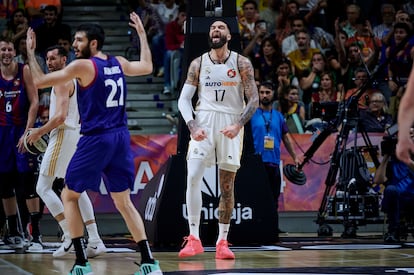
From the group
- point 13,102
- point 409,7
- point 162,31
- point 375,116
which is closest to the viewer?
point 13,102

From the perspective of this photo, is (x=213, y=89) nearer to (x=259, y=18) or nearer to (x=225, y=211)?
(x=225, y=211)

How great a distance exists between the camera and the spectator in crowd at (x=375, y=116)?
47.8 feet

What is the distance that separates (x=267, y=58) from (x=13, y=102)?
6502mm

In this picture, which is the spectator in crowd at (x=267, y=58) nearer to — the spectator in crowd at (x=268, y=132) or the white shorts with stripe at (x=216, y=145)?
the spectator in crowd at (x=268, y=132)

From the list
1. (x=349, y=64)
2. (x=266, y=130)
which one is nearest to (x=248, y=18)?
(x=349, y=64)

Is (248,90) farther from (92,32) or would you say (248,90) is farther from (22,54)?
(22,54)

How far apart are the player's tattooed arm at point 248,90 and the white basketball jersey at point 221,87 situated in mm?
72

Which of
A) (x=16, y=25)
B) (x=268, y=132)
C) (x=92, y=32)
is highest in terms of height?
(x=16, y=25)

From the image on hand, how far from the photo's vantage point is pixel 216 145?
35.4 ft

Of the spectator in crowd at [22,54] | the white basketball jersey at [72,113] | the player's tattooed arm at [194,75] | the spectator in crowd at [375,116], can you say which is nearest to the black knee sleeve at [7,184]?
the white basketball jersey at [72,113]

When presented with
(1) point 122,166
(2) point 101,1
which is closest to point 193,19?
Answer: (1) point 122,166

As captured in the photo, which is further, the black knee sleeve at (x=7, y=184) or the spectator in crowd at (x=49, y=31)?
the spectator in crowd at (x=49, y=31)

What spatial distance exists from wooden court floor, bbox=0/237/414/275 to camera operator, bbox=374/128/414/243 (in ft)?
2.86

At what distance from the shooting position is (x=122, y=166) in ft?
27.8
